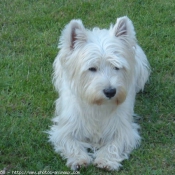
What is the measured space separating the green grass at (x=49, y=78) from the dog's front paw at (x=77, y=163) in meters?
0.05

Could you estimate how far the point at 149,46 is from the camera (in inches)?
280

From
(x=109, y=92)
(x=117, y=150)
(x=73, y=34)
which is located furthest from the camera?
(x=117, y=150)

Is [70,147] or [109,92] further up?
[109,92]

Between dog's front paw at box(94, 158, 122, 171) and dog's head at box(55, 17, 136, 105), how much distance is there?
1.93 ft

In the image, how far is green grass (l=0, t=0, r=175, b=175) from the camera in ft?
16.4

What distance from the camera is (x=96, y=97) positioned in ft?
15.3

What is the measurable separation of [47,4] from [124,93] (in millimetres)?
3977

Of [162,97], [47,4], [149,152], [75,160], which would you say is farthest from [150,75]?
[47,4]

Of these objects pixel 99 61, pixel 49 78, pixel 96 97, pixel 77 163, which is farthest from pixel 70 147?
pixel 49 78

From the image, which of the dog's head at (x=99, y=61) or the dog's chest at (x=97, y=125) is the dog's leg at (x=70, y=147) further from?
the dog's head at (x=99, y=61)

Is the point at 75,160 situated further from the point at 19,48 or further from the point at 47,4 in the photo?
the point at 47,4

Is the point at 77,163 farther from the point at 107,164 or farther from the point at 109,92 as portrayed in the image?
the point at 109,92

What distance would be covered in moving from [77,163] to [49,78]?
1788 mm

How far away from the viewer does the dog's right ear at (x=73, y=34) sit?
15.6 ft
